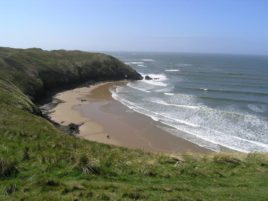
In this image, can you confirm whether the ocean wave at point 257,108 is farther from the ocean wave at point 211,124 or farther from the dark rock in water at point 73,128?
the dark rock in water at point 73,128

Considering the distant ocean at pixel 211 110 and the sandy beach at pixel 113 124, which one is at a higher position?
the distant ocean at pixel 211 110

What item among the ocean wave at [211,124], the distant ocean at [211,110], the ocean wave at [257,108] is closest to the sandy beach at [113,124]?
the distant ocean at [211,110]

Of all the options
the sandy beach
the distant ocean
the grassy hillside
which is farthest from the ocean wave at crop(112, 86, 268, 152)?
the grassy hillside

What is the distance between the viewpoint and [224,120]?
4841 cm

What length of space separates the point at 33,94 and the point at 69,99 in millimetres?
6478

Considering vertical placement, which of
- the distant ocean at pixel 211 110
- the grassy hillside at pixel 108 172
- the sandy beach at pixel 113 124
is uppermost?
the grassy hillside at pixel 108 172

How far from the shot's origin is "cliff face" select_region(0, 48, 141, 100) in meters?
59.8

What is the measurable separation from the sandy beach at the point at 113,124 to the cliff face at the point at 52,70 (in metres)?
5.68

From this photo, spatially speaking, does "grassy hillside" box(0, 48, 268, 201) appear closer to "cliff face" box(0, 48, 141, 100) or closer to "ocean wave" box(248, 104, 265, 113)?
"cliff face" box(0, 48, 141, 100)

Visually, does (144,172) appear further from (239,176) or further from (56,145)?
(56,145)

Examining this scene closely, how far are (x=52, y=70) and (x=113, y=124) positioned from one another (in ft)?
119

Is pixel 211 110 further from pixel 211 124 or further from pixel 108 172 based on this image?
pixel 108 172

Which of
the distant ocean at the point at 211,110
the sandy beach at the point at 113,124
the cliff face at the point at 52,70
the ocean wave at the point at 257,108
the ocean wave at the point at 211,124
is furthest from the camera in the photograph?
the cliff face at the point at 52,70

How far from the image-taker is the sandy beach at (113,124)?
36656 mm
